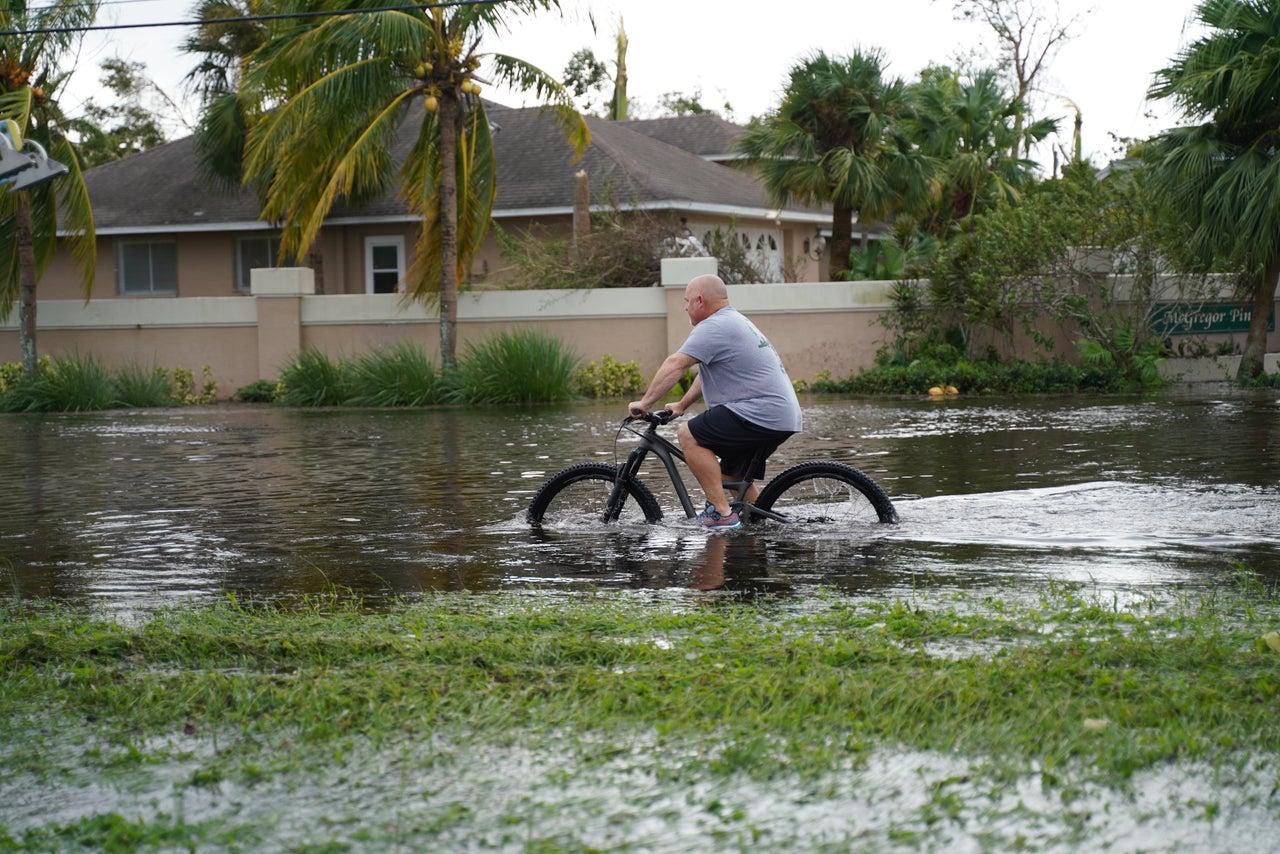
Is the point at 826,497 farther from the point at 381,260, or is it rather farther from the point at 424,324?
the point at 381,260

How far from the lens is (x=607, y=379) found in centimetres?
2620

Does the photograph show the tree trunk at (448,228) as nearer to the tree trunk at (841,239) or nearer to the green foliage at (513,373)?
the green foliage at (513,373)

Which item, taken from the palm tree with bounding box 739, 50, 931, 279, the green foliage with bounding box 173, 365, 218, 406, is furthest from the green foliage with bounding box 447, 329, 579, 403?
the palm tree with bounding box 739, 50, 931, 279

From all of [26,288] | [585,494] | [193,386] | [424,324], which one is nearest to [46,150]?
[26,288]

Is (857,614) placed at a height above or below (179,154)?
below

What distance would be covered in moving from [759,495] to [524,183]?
24227mm

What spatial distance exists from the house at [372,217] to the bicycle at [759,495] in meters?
21.7

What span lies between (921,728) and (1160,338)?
71.9ft

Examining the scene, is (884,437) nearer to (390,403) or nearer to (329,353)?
(390,403)

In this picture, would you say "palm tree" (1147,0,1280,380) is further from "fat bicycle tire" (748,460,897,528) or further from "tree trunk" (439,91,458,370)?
"fat bicycle tire" (748,460,897,528)

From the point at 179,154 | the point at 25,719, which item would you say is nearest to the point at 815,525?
the point at 25,719

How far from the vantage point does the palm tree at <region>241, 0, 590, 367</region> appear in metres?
Answer: 23.6

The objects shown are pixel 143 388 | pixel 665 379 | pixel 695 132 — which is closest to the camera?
pixel 665 379

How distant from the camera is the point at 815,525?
9188 millimetres
